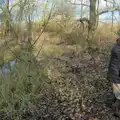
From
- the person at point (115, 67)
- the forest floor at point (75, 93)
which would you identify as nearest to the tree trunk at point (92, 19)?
the forest floor at point (75, 93)

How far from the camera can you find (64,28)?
15406 millimetres

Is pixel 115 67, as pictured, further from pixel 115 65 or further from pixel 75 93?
pixel 75 93

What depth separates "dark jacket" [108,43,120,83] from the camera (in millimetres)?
6213

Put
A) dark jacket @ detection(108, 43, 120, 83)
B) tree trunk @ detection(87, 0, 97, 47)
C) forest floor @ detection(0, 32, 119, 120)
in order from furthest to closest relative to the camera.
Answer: tree trunk @ detection(87, 0, 97, 47)
forest floor @ detection(0, 32, 119, 120)
dark jacket @ detection(108, 43, 120, 83)

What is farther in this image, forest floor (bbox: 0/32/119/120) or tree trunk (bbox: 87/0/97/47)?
tree trunk (bbox: 87/0/97/47)

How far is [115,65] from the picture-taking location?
6.27 m

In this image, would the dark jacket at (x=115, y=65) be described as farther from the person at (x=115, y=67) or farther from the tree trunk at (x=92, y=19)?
the tree trunk at (x=92, y=19)

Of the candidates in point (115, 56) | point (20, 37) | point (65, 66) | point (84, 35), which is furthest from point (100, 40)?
point (115, 56)

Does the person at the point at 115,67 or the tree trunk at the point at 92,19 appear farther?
the tree trunk at the point at 92,19

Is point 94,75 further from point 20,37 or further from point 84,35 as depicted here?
point 84,35

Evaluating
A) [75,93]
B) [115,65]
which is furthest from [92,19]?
[115,65]

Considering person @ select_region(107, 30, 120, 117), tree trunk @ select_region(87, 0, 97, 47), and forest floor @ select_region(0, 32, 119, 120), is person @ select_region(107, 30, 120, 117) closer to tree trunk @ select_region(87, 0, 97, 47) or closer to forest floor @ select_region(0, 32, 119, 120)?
forest floor @ select_region(0, 32, 119, 120)

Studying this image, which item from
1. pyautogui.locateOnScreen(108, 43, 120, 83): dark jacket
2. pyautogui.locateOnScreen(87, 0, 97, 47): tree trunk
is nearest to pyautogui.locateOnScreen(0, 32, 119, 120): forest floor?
pyautogui.locateOnScreen(108, 43, 120, 83): dark jacket

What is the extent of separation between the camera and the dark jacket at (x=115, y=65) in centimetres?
621
